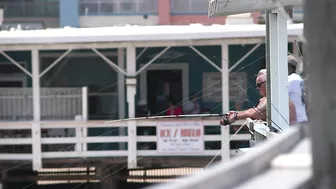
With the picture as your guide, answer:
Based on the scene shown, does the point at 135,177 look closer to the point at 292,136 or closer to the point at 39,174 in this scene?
the point at 39,174

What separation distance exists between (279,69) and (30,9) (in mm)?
17789

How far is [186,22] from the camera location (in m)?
21.3

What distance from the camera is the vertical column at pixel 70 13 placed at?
2266cm

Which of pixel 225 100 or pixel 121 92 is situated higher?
pixel 121 92

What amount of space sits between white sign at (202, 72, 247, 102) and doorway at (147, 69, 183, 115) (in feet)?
2.23

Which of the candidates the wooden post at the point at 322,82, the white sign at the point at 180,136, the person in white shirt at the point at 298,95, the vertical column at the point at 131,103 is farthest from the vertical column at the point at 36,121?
the wooden post at the point at 322,82

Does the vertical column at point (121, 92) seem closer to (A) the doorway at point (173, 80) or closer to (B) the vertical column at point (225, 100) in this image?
(A) the doorway at point (173, 80)

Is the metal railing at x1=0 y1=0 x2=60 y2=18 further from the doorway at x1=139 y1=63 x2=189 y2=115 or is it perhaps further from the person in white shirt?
the person in white shirt

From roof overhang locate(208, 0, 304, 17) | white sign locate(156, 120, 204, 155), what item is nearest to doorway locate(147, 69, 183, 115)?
white sign locate(156, 120, 204, 155)

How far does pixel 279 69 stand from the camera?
6379 mm

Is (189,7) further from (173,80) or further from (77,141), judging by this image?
(77,141)

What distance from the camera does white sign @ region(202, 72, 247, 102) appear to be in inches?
551

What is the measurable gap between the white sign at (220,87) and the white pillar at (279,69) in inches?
280

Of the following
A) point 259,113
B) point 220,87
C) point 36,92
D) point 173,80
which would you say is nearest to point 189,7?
point 173,80
